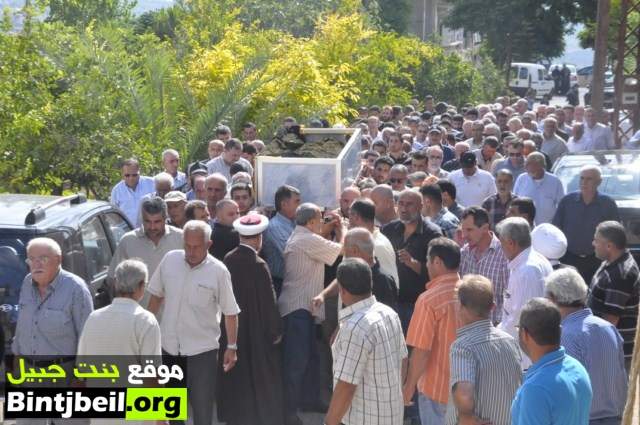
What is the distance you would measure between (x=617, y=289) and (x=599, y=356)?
5.66ft

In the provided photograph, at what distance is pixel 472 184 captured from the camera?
12.7m

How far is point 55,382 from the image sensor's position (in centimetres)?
702

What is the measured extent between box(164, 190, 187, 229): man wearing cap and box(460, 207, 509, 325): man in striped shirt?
2.68 m

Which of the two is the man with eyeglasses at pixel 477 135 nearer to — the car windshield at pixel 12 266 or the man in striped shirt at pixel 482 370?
the car windshield at pixel 12 266

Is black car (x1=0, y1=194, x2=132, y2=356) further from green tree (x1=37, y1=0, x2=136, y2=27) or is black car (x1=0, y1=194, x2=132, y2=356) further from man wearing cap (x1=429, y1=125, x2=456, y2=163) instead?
green tree (x1=37, y1=0, x2=136, y2=27)

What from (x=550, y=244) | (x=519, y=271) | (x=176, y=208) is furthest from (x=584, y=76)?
(x=519, y=271)

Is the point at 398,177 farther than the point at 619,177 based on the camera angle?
No

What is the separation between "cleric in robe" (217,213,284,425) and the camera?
26.1ft

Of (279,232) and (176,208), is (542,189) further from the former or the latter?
(176,208)

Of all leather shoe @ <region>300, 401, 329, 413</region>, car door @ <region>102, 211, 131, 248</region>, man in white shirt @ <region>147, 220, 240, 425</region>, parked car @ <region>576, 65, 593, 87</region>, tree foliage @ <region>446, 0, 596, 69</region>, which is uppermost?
tree foliage @ <region>446, 0, 596, 69</region>

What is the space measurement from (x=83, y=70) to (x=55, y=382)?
8.74m

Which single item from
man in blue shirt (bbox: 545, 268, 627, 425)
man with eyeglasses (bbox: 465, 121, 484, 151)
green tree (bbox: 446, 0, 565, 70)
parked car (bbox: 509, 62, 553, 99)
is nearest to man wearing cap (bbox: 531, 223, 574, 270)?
man in blue shirt (bbox: 545, 268, 627, 425)

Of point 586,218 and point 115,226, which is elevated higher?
point 115,226

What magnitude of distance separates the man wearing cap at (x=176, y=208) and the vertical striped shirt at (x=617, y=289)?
3754 mm
